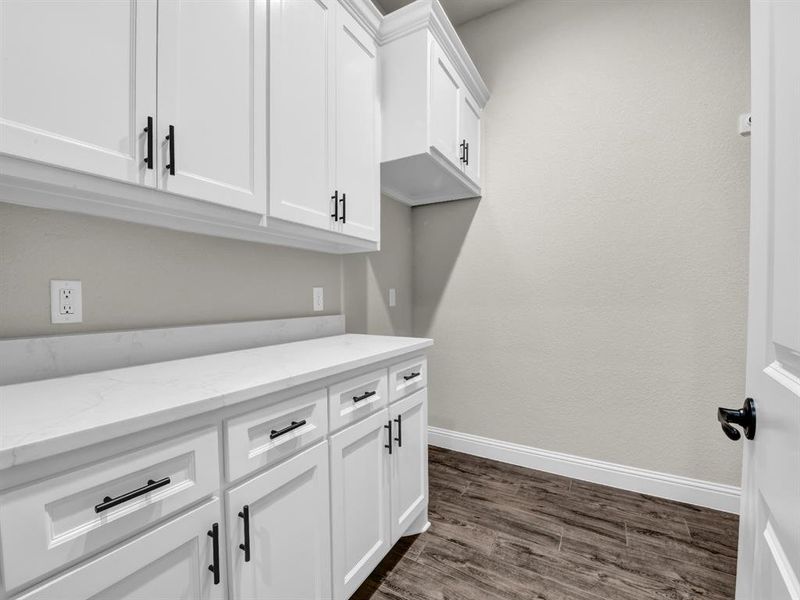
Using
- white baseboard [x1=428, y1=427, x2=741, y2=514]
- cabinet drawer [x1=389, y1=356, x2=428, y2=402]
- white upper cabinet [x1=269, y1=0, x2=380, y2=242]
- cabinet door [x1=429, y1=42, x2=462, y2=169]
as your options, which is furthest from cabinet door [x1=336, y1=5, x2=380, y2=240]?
white baseboard [x1=428, y1=427, x2=741, y2=514]

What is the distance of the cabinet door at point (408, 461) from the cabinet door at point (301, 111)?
0.84m

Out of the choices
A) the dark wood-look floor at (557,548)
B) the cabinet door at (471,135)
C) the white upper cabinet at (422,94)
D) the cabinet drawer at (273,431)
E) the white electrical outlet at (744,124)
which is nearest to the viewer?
the cabinet drawer at (273,431)

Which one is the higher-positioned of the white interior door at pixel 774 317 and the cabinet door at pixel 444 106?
the cabinet door at pixel 444 106

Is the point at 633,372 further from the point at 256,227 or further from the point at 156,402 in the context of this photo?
the point at 156,402

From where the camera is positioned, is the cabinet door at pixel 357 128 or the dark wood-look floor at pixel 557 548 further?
the cabinet door at pixel 357 128

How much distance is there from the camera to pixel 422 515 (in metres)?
1.74

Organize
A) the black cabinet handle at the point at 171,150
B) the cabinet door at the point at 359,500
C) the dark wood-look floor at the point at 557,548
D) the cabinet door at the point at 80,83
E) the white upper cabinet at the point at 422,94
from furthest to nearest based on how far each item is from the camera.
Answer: the white upper cabinet at the point at 422,94 → the dark wood-look floor at the point at 557,548 → the cabinet door at the point at 359,500 → the black cabinet handle at the point at 171,150 → the cabinet door at the point at 80,83

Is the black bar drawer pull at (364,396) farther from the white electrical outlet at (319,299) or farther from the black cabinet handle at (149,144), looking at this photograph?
the black cabinet handle at (149,144)

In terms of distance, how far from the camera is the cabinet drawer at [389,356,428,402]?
1485 mm

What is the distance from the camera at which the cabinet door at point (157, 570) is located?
615 mm

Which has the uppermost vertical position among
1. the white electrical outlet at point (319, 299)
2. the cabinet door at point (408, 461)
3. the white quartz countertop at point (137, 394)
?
the white electrical outlet at point (319, 299)

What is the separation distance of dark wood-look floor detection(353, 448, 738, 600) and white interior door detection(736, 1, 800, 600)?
1016 mm

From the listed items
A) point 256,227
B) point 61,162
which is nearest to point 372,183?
point 256,227

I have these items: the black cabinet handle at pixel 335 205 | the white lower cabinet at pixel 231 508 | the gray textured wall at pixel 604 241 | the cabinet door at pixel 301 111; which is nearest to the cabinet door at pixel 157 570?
the white lower cabinet at pixel 231 508
